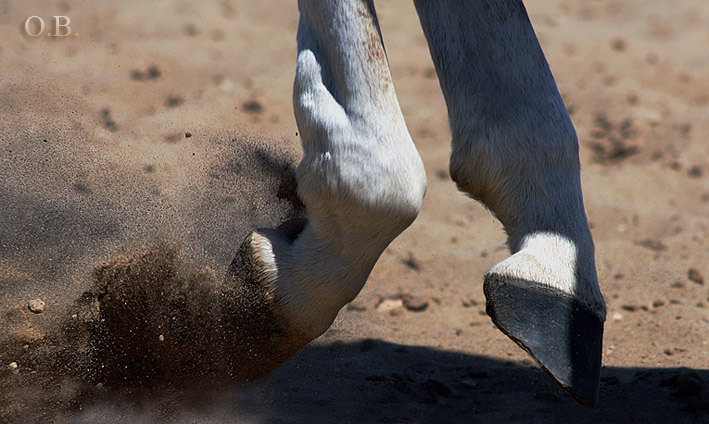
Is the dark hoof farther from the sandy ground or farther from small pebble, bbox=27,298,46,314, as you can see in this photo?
small pebble, bbox=27,298,46,314

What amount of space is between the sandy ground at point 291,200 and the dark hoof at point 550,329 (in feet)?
1.36

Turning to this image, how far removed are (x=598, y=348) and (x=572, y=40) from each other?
3.56 metres

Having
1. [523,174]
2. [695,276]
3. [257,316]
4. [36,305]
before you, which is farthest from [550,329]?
[695,276]

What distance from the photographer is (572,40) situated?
16.0 feet

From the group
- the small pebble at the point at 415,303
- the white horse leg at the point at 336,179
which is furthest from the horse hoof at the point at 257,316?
the small pebble at the point at 415,303

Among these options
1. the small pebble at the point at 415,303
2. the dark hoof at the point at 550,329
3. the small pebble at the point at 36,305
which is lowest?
the small pebble at the point at 415,303

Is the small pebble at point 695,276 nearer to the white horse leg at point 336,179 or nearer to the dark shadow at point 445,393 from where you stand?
the dark shadow at point 445,393

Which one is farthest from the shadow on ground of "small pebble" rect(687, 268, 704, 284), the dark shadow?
"small pebble" rect(687, 268, 704, 284)

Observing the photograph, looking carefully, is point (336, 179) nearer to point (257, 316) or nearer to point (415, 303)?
point (257, 316)

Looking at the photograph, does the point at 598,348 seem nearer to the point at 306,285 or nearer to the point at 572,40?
the point at 306,285

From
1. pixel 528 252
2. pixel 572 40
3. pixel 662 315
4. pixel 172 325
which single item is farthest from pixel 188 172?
pixel 572 40

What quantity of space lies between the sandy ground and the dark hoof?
41cm

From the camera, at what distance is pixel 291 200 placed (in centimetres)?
212

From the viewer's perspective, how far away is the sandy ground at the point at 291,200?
2.03 m
